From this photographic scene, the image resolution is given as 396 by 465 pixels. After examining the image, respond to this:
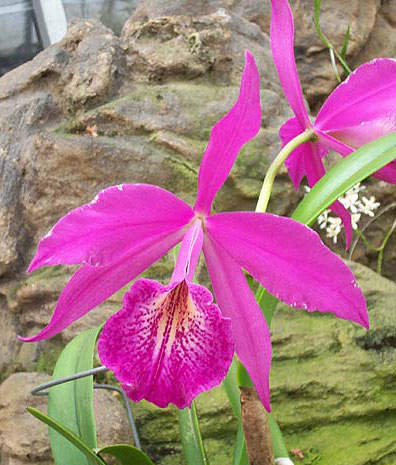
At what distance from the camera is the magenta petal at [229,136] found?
55 centimetres

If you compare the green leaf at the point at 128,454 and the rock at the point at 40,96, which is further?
the rock at the point at 40,96

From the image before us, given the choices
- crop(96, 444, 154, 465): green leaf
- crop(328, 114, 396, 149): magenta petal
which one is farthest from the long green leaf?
crop(328, 114, 396, 149): magenta petal

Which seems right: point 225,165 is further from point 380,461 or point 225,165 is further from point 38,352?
point 38,352

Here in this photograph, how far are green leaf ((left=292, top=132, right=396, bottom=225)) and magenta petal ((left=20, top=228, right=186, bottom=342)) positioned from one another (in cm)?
14

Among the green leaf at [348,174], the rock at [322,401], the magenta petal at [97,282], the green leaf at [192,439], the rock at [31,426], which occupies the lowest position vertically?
the rock at [322,401]

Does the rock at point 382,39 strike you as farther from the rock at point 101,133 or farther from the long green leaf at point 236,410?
the long green leaf at point 236,410

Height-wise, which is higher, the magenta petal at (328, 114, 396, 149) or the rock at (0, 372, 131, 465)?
the magenta petal at (328, 114, 396, 149)

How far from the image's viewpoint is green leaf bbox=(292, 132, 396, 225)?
1.93ft

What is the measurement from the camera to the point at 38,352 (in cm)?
168

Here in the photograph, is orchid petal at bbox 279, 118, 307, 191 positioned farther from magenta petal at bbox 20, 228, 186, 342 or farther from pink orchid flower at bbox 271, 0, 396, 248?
magenta petal at bbox 20, 228, 186, 342

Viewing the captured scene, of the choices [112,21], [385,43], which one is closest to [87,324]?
[112,21]

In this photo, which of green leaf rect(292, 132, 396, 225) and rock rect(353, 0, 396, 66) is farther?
rock rect(353, 0, 396, 66)

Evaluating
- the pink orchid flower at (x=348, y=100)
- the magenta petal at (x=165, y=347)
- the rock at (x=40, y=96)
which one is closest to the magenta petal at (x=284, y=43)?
the pink orchid flower at (x=348, y=100)

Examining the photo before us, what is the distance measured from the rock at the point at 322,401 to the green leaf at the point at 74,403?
669 millimetres
